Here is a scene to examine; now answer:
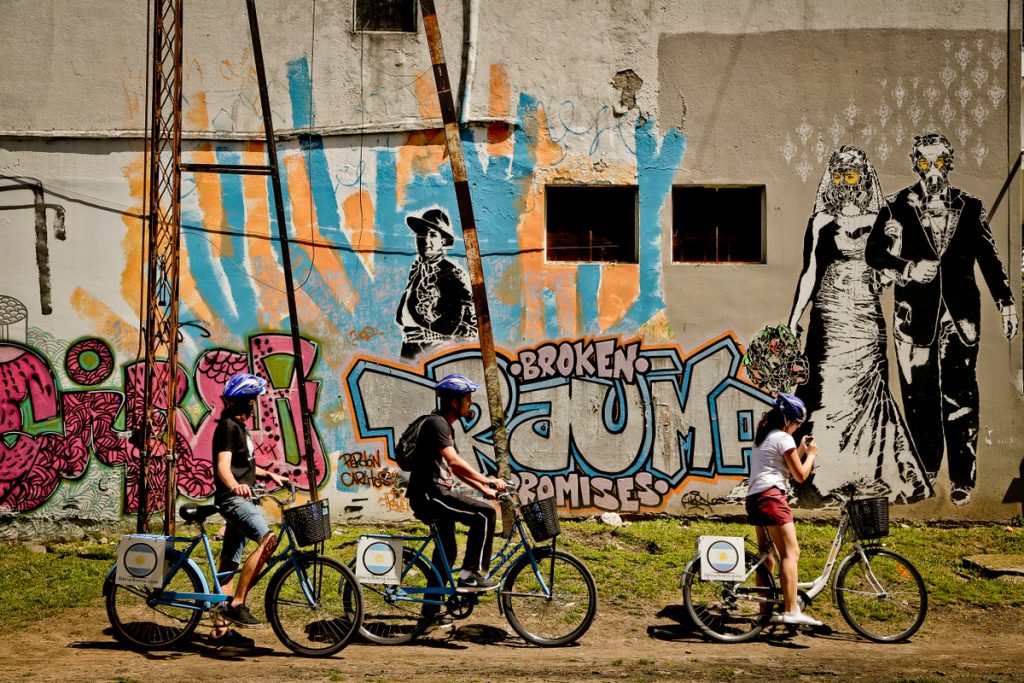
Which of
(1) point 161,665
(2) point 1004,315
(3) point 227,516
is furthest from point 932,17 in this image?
(1) point 161,665

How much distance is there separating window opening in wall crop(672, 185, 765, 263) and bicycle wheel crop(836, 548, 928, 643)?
188 inches

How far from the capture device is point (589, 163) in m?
11.1

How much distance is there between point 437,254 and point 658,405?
307cm

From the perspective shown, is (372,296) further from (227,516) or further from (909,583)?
(909,583)

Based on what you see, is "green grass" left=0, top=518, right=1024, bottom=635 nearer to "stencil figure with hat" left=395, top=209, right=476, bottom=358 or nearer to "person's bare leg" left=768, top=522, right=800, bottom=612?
"person's bare leg" left=768, top=522, right=800, bottom=612

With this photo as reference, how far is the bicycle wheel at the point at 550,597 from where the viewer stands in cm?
702

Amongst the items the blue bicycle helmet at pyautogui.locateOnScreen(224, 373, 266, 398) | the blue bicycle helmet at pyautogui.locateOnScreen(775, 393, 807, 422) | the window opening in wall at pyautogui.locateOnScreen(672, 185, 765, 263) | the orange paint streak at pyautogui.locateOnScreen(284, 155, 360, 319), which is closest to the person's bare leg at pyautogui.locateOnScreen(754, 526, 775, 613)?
the blue bicycle helmet at pyautogui.locateOnScreen(775, 393, 807, 422)

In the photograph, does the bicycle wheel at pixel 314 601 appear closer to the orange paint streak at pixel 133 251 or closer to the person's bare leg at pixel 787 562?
the person's bare leg at pixel 787 562

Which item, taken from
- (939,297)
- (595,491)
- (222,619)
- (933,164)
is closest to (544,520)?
(222,619)

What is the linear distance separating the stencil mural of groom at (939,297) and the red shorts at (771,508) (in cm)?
459

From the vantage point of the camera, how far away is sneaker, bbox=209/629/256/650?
7020 millimetres

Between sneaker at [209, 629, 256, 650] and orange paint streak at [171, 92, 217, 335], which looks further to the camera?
orange paint streak at [171, 92, 217, 335]

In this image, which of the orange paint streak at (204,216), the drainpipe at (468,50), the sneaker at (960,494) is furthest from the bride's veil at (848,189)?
the orange paint streak at (204,216)

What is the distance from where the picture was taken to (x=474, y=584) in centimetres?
704
